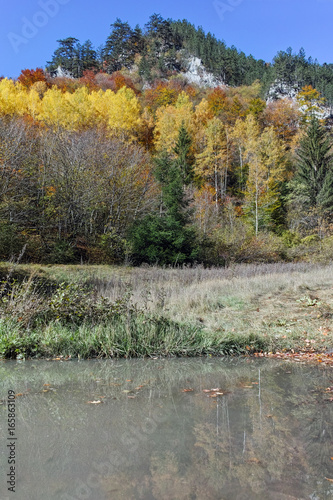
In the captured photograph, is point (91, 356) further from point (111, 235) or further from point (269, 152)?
point (269, 152)

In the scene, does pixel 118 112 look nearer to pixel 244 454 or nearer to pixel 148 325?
pixel 148 325

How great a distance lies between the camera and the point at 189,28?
97.8 m

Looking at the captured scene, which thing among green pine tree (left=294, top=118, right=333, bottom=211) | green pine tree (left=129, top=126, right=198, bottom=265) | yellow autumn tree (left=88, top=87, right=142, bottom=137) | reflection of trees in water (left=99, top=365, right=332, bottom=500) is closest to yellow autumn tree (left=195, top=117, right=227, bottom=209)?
yellow autumn tree (left=88, top=87, right=142, bottom=137)

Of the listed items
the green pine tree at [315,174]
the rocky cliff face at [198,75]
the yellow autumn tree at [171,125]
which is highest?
the rocky cliff face at [198,75]

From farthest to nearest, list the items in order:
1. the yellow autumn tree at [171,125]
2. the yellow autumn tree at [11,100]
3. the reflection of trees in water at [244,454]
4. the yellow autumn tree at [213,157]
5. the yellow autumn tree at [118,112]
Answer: the yellow autumn tree at [171,125]
the yellow autumn tree at [213,157]
the yellow autumn tree at [118,112]
the yellow autumn tree at [11,100]
the reflection of trees in water at [244,454]

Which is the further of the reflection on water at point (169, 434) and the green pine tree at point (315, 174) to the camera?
the green pine tree at point (315, 174)

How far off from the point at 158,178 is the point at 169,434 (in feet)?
72.5

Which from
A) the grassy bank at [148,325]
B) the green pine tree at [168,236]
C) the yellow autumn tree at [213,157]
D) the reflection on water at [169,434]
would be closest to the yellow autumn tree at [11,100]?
the yellow autumn tree at [213,157]

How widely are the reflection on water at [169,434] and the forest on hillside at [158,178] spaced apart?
45.8ft

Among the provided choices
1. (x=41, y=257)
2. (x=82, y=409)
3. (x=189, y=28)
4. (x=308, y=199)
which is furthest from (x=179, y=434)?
(x=189, y=28)

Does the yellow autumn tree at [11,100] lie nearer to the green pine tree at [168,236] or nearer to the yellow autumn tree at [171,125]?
the yellow autumn tree at [171,125]

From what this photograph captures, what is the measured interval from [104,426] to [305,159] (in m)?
36.4

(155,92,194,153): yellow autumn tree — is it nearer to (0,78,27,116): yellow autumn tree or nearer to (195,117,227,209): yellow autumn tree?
(195,117,227,209): yellow autumn tree

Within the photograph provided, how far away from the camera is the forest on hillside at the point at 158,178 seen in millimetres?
20578
